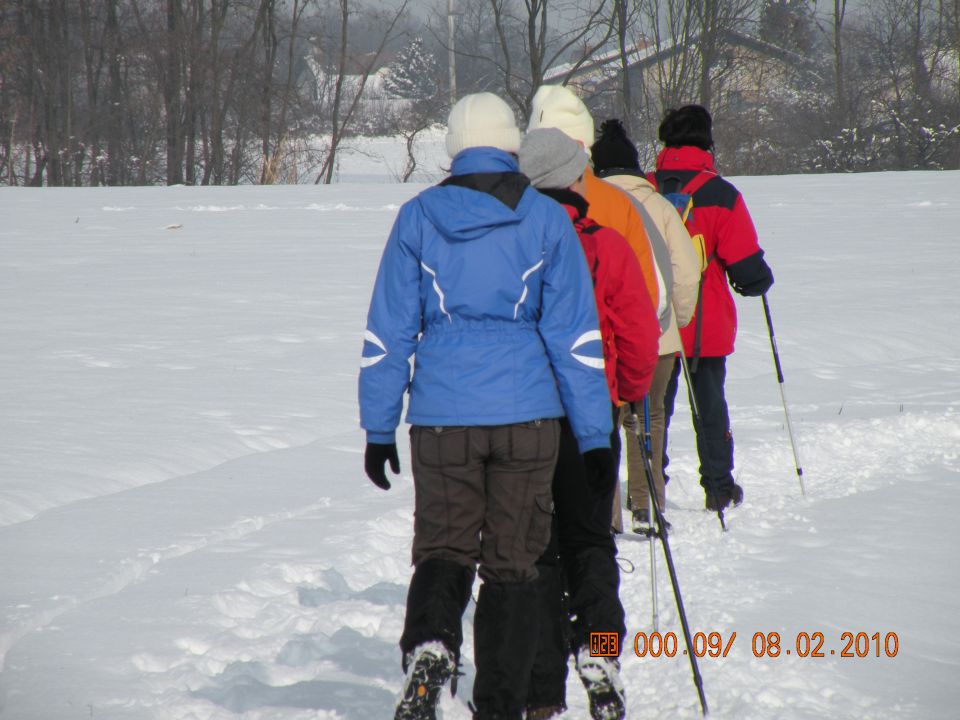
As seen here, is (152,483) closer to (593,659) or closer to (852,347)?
(593,659)

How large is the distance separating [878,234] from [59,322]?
36.8 feet

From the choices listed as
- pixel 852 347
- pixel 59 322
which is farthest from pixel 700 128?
pixel 59 322

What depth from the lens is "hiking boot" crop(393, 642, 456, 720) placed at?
249 centimetres

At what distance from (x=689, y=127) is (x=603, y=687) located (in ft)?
9.15

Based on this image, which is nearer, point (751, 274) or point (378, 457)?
point (378, 457)

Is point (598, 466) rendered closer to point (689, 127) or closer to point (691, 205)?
point (691, 205)

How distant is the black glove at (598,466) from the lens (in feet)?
8.94

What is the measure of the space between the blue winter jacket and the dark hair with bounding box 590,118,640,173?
5.19 feet

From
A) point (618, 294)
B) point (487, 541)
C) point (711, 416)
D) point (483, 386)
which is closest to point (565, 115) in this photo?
point (618, 294)

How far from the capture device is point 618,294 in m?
3.08

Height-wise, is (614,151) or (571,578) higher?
(614,151)

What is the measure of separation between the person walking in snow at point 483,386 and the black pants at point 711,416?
7.34 ft
